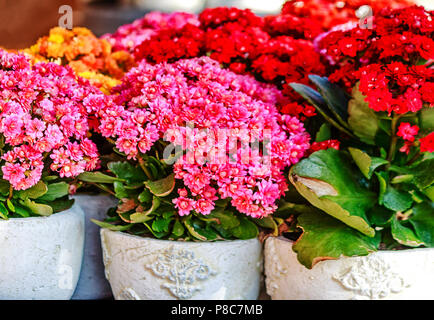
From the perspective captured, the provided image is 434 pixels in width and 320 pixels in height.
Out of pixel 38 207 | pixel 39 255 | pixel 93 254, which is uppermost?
pixel 38 207

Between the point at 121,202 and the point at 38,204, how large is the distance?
180mm

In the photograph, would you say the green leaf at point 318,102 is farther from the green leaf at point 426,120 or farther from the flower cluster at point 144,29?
the flower cluster at point 144,29

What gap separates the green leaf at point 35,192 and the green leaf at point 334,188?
0.51m

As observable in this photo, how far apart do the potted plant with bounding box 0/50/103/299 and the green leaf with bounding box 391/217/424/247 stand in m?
0.65

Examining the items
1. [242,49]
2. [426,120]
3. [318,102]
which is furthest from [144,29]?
[426,120]

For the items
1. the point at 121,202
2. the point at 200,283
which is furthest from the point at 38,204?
the point at 200,283

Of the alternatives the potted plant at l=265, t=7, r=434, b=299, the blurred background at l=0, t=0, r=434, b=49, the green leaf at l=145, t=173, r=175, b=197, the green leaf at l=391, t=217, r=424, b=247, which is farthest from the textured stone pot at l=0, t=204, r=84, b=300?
the blurred background at l=0, t=0, r=434, b=49

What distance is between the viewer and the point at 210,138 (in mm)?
1023

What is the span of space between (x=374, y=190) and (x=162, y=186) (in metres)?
0.48

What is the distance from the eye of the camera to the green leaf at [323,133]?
3.99 ft

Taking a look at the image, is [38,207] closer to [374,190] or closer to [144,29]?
[374,190]

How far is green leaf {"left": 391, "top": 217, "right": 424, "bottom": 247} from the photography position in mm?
1081

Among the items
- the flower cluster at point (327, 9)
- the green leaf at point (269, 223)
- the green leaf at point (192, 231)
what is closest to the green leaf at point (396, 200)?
the green leaf at point (269, 223)

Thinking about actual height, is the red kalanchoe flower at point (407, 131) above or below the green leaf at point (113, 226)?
above
